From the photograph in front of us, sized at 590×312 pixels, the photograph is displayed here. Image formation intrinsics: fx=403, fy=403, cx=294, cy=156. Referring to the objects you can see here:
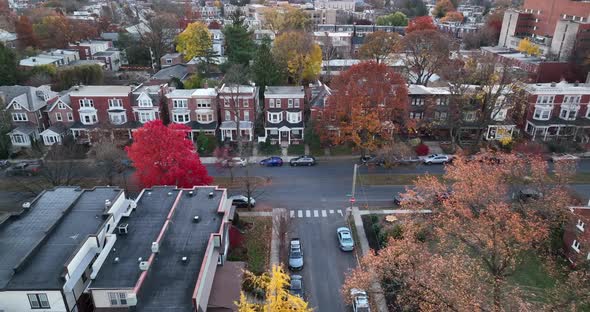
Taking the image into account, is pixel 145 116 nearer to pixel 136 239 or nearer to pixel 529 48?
pixel 136 239

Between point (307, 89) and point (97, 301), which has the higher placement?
point (307, 89)

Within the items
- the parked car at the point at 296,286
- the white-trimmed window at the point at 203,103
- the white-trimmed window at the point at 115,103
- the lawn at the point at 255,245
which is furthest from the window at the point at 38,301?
the white-trimmed window at the point at 115,103

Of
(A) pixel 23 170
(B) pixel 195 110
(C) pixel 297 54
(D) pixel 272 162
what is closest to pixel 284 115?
(D) pixel 272 162

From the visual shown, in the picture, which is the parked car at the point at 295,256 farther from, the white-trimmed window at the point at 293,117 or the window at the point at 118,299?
the white-trimmed window at the point at 293,117

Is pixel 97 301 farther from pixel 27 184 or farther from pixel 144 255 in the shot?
pixel 27 184

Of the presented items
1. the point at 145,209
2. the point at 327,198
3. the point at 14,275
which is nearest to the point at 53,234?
the point at 14,275

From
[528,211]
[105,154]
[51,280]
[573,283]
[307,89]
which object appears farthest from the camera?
[307,89]

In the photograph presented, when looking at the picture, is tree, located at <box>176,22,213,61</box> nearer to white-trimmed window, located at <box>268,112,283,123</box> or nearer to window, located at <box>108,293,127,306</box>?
white-trimmed window, located at <box>268,112,283,123</box>
